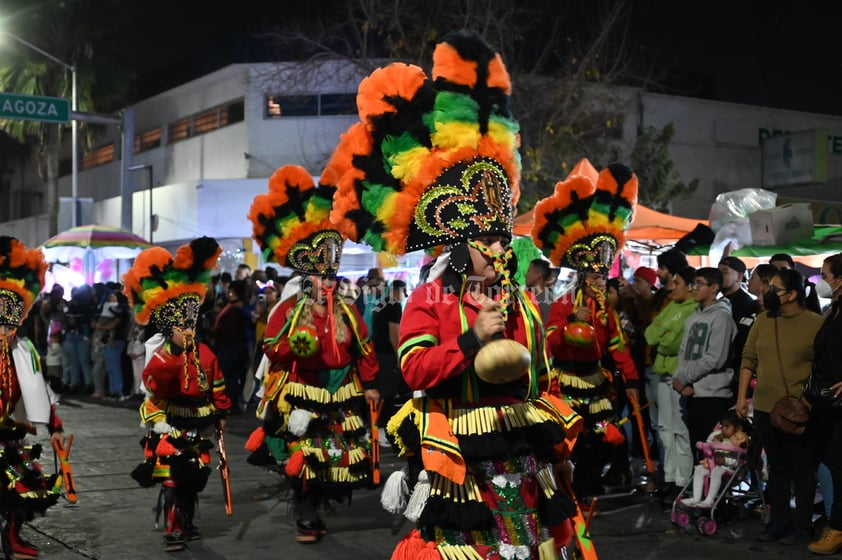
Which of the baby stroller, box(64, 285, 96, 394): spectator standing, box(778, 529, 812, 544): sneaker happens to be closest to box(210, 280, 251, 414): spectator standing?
box(64, 285, 96, 394): spectator standing

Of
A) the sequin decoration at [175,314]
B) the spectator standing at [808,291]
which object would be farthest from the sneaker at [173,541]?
the spectator standing at [808,291]

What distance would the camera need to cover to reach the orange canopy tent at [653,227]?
1430cm

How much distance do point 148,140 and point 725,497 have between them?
1208 inches

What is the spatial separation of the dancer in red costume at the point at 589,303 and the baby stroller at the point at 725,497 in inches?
31.7

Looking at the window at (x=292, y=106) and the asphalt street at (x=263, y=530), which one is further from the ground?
the window at (x=292, y=106)

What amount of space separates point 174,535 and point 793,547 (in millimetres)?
4607

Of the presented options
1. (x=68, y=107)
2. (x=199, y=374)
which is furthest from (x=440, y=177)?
(x=68, y=107)

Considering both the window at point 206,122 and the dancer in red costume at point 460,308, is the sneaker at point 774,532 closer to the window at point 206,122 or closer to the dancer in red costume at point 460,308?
the dancer in red costume at point 460,308

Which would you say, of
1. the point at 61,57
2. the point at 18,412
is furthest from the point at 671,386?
the point at 61,57

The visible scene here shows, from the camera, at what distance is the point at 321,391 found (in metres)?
8.33

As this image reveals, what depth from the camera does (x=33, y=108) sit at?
20.7 metres

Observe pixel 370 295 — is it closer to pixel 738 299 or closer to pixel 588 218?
pixel 588 218

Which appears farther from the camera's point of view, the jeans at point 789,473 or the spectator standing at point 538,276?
the spectator standing at point 538,276

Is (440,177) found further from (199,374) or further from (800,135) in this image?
(800,135)
